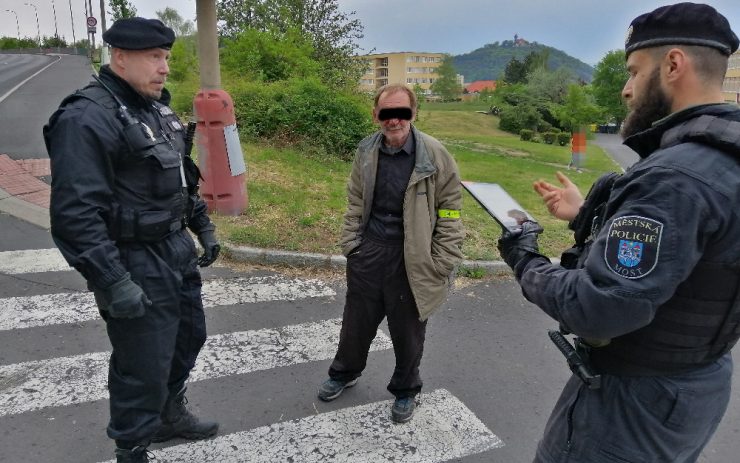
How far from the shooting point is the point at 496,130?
5500cm

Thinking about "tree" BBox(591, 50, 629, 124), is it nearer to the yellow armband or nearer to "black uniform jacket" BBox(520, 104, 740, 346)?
the yellow armband

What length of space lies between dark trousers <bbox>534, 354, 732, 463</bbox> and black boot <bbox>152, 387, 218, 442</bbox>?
214cm

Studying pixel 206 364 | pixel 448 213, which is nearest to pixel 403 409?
pixel 448 213

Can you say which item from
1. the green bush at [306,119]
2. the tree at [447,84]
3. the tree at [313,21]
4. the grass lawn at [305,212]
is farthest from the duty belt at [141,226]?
the tree at [447,84]

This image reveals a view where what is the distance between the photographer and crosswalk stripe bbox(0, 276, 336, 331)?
14.9 feet

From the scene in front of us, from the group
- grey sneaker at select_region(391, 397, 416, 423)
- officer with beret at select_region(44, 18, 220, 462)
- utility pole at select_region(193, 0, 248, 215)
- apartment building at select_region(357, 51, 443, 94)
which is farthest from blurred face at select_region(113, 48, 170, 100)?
apartment building at select_region(357, 51, 443, 94)

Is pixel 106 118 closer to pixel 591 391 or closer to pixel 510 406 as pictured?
pixel 591 391

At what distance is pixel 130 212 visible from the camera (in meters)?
2.48

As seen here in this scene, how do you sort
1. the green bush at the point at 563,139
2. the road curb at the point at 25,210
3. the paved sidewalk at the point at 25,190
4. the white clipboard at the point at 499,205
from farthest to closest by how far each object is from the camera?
1. the green bush at the point at 563,139
2. the paved sidewalk at the point at 25,190
3. the road curb at the point at 25,210
4. the white clipboard at the point at 499,205

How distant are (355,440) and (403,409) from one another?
38cm

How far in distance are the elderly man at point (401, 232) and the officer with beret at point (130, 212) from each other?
1.06 metres

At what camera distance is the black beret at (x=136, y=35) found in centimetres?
248

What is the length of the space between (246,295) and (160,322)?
8.48 ft

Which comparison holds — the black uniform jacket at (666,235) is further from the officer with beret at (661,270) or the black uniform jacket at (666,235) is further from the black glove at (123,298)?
the black glove at (123,298)
